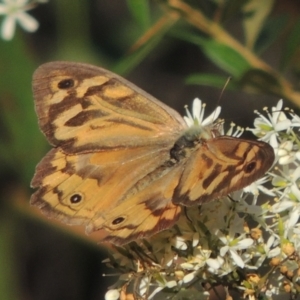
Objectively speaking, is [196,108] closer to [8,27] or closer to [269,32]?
[269,32]

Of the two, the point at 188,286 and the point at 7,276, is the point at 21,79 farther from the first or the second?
the point at 188,286

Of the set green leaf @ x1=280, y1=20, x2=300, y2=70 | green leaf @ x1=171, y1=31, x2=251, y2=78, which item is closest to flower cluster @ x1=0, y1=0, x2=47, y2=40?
green leaf @ x1=171, y1=31, x2=251, y2=78

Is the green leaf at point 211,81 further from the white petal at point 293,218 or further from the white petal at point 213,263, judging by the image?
the white petal at point 213,263

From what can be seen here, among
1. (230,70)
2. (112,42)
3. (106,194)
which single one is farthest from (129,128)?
(112,42)

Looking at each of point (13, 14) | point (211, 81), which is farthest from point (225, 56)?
point (13, 14)

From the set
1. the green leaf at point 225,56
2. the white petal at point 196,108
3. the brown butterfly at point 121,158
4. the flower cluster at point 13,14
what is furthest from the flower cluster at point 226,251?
the flower cluster at point 13,14

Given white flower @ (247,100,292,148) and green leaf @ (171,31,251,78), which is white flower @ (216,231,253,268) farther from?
green leaf @ (171,31,251,78)
